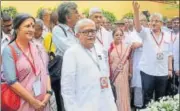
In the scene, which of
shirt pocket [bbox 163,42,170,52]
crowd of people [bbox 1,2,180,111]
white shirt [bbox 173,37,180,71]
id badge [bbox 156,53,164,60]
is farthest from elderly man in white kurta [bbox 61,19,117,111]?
white shirt [bbox 173,37,180,71]

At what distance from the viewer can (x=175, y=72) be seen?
745 cm

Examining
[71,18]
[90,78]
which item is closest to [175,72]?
[71,18]

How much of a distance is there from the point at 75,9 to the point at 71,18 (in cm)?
10

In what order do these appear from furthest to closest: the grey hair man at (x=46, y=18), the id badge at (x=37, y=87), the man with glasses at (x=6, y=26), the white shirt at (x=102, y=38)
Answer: the grey hair man at (x=46, y=18)
the white shirt at (x=102, y=38)
the man with glasses at (x=6, y=26)
the id badge at (x=37, y=87)

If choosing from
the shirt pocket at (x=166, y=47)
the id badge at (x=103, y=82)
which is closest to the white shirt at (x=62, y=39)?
the id badge at (x=103, y=82)

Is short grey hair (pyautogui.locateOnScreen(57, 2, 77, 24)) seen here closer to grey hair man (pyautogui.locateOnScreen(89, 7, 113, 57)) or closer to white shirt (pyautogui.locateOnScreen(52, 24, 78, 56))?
white shirt (pyautogui.locateOnScreen(52, 24, 78, 56))

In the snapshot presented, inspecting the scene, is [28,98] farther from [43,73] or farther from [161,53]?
[161,53]

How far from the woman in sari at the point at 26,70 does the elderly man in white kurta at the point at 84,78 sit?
251 millimetres

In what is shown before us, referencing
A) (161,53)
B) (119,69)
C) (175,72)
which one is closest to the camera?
(119,69)

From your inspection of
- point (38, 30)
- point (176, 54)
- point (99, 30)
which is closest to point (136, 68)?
point (176, 54)

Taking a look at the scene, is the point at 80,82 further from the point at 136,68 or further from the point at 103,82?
the point at 136,68

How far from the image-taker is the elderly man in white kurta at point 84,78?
11.9 feet

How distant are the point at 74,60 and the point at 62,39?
2.39ft

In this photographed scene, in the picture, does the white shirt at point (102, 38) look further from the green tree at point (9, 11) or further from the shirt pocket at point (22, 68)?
the shirt pocket at point (22, 68)
